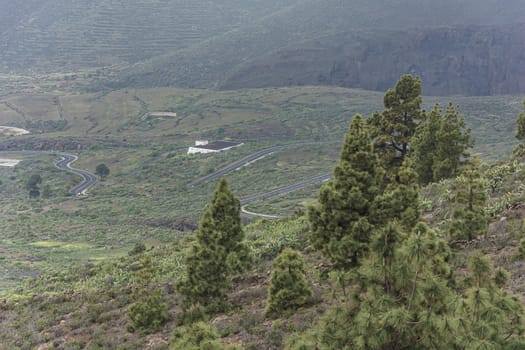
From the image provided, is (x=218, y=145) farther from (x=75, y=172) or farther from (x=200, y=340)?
(x=200, y=340)

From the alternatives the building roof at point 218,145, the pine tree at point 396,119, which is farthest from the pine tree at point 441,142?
the building roof at point 218,145

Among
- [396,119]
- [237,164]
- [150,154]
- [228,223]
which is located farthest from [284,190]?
[228,223]

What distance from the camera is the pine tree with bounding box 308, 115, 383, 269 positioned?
48.4 ft

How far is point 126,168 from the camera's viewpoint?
10719cm

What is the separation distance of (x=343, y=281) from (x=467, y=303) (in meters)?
2.51

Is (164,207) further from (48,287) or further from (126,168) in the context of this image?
(48,287)

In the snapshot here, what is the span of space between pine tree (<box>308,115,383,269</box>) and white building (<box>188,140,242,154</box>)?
9775 centimetres

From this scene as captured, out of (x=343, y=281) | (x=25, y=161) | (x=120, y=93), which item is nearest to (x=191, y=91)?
(x=120, y=93)

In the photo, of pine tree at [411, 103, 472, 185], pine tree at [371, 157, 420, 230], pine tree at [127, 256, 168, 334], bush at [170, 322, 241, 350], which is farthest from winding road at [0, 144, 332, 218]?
bush at [170, 322, 241, 350]

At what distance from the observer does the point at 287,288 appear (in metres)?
15.4

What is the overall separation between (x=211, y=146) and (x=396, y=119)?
3456 inches

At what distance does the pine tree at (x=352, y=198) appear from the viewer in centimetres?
1474

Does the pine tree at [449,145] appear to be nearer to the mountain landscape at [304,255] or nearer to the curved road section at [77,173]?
the mountain landscape at [304,255]

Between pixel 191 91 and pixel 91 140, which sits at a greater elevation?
pixel 191 91
